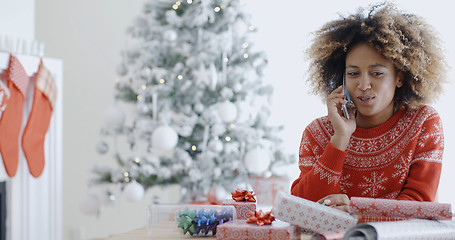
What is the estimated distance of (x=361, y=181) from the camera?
143 centimetres

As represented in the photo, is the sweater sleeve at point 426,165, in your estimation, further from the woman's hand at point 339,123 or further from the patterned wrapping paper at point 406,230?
the patterned wrapping paper at point 406,230

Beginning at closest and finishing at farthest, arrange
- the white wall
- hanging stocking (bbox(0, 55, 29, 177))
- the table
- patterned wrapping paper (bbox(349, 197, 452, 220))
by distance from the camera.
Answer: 1. patterned wrapping paper (bbox(349, 197, 452, 220))
2. the table
3. hanging stocking (bbox(0, 55, 29, 177))
4. the white wall

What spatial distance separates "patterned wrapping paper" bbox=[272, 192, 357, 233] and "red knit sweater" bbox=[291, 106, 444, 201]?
0.46 meters

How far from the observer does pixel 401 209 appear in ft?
2.98

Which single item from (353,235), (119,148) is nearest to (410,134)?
(353,235)

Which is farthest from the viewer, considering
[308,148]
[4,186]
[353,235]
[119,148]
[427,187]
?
[119,148]

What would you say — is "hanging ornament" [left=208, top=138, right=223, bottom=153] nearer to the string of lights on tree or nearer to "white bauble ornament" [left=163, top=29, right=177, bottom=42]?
the string of lights on tree

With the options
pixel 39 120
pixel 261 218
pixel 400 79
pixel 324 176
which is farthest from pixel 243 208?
pixel 39 120

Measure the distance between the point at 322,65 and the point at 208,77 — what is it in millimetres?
1552

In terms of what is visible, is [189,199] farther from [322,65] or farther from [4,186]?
[322,65]

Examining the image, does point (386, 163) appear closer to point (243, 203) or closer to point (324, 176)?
point (324, 176)

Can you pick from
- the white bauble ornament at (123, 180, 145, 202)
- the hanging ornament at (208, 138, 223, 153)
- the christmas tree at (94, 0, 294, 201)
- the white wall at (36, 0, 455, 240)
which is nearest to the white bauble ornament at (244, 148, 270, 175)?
the christmas tree at (94, 0, 294, 201)

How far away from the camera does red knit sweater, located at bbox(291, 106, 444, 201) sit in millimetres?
1362

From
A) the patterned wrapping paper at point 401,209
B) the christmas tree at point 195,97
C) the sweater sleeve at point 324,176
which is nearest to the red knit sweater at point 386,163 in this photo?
the sweater sleeve at point 324,176
